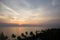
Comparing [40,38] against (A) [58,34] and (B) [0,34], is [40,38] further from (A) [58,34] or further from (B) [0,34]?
A: (B) [0,34]

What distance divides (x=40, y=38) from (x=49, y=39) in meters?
2.17

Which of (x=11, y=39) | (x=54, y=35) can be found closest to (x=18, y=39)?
(x=11, y=39)

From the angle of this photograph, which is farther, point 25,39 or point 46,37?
point 25,39

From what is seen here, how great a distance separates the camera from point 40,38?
36031 mm

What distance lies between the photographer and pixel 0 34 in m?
35.4

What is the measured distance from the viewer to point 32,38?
37.9 metres

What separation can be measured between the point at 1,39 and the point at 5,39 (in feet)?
6.59

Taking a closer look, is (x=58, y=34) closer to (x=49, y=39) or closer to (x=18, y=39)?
(x=49, y=39)

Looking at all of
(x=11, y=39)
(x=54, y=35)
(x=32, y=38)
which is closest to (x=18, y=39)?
(x=11, y=39)

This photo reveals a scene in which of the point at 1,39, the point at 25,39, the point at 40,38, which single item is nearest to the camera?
the point at 1,39

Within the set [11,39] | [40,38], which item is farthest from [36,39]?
[11,39]

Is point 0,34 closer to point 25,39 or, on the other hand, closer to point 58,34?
point 25,39

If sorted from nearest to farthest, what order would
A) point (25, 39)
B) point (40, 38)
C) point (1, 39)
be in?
1. point (1, 39)
2. point (40, 38)
3. point (25, 39)

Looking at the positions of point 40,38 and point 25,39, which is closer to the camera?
point 40,38
